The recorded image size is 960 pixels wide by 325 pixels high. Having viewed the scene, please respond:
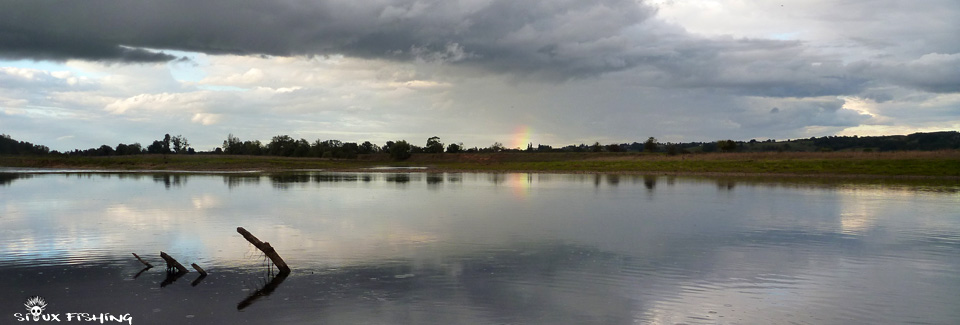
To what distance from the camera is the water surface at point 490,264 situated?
13.1 meters

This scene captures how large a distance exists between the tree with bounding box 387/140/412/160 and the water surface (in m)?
145

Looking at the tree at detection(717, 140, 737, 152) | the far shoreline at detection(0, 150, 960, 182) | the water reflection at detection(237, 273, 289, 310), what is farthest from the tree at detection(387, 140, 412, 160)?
the water reflection at detection(237, 273, 289, 310)

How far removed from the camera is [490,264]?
1773 centimetres

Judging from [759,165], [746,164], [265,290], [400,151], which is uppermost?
[400,151]

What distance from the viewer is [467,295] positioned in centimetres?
1425

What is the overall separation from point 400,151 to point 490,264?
16324 centimetres

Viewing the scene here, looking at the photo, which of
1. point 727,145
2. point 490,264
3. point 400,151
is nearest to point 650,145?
point 727,145

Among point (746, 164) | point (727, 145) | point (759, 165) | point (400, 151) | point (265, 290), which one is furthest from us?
point (400, 151)

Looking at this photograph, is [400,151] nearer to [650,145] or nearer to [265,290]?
[650,145]

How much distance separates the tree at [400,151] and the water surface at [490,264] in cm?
14510

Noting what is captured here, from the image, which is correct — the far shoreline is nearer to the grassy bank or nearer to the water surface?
the grassy bank

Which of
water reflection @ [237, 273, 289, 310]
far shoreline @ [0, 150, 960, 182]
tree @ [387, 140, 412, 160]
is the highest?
tree @ [387, 140, 412, 160]

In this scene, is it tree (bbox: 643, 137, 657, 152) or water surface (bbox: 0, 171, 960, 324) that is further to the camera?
tree (bbox: 643, 137, 657, 152)

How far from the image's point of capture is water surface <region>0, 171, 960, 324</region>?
13.1 meters
